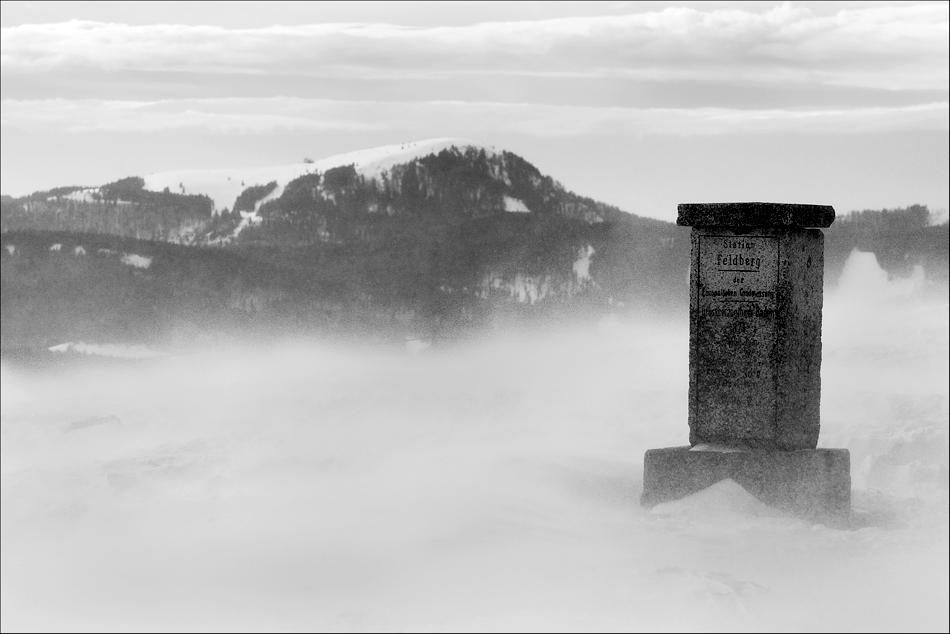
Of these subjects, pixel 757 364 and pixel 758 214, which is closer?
pixel 758 214

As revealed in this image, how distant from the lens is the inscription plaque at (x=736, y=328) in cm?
801

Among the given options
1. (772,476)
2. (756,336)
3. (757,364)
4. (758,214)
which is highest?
(758,214)

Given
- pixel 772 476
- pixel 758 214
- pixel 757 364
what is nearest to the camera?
pixel 758 214

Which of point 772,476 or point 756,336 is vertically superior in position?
point 756,336

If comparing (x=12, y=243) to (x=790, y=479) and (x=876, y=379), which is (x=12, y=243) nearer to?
(x=790, y=479)

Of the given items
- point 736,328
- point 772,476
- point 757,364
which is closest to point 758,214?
point 736,328

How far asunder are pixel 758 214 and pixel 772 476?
193 cm

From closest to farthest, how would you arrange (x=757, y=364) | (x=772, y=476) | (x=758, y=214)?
1. (x=758, y=214)
2. (x=772, y=476)
3. (x=757, y=364)

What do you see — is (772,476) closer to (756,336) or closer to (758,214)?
(756,336)

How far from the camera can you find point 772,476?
26.4ft

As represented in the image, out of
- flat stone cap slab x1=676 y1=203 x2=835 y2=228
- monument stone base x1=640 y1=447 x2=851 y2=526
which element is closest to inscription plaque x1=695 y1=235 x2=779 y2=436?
flat stone cap slab x1=676 y1=203 x2=835 y2=228

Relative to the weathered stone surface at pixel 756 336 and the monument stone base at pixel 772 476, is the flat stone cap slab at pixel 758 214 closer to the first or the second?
the weathered stone surface at pixel 756 336

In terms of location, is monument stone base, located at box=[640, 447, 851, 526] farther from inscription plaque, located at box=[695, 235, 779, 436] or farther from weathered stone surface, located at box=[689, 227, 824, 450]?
inscription plaque, located at box=[695, 235, 779, 436]

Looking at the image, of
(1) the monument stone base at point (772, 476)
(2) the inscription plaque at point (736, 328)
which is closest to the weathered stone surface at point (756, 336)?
(2) the inscription plaque at point (736, 328)
